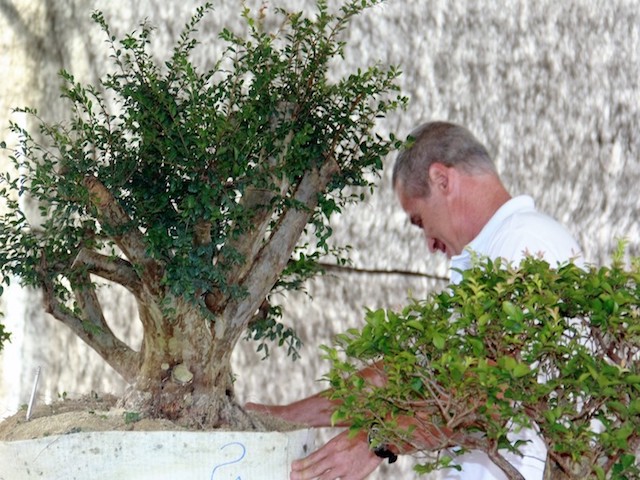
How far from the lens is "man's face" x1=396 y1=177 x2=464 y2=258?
178 centimetres

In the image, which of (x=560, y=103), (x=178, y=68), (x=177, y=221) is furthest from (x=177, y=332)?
(x=560, y=103)

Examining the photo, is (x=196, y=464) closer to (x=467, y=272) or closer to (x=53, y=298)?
(x=53, y=298)

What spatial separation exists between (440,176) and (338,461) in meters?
0.56

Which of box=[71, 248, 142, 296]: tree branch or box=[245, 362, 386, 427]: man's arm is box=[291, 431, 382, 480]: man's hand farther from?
box=[71, 248, 142, 296]: tree branch

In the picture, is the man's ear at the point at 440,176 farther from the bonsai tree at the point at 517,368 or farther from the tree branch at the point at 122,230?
the bonsai tree at the point at 517,368

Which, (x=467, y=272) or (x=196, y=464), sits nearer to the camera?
(x=467, y=272)

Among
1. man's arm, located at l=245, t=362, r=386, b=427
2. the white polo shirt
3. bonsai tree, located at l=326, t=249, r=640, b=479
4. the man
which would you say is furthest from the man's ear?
bonsai tree, located at l=326, t=249, r=640, b=479

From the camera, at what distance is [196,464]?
1361 mm

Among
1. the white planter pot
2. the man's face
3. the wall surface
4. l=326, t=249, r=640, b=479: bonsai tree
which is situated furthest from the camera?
the wall surface

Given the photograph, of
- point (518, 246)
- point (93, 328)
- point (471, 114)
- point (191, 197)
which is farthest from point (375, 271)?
point (191, 197)

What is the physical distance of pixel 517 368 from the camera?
935 mm

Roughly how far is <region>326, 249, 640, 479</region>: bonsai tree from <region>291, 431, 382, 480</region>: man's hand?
0.37 m

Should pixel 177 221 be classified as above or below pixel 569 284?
above

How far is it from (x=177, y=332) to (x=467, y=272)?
2.04 feet
